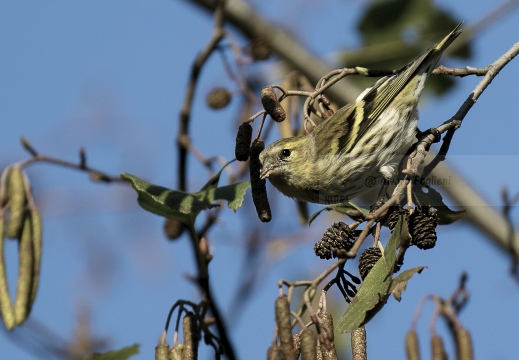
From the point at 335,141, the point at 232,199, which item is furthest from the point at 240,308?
the point at 232,199

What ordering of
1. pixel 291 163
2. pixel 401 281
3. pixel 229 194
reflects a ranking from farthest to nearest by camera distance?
pixel 291 163, pixel 229 194, pixel 401 281

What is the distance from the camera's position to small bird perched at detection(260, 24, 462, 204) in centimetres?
408

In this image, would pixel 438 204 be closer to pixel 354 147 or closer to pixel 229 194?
pixel 229 194

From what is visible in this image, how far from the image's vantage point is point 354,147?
4332 millimetres

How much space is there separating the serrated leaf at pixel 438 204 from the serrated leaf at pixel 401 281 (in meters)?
0.67

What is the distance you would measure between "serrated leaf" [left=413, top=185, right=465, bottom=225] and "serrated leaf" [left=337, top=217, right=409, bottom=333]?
63 centimetres

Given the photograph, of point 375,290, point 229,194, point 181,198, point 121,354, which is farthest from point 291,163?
point 375,290

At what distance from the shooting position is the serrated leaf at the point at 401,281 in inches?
94.1

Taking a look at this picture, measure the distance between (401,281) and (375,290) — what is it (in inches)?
3.3

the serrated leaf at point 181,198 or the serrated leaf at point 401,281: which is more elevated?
the serrated leaf at point 181,198

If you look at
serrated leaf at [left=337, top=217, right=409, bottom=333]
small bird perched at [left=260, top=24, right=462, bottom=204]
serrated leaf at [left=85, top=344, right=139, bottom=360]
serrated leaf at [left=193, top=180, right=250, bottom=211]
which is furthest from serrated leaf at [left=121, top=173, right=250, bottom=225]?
small bird perched at [left=260, top=24, right=462, bottom=204]

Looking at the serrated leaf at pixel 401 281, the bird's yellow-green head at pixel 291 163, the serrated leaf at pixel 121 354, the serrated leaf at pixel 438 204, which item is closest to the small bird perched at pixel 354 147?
the bird's yellow-green head at pixel 291 163

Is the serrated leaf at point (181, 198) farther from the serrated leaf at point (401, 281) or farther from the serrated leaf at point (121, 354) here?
the serrated leaf at point (401, 281)

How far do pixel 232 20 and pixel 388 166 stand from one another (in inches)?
72.7
